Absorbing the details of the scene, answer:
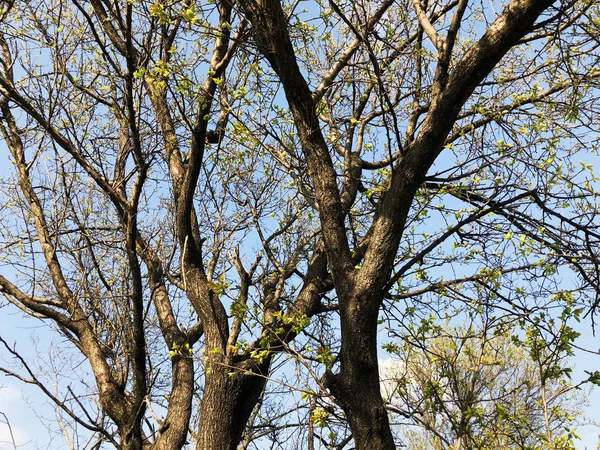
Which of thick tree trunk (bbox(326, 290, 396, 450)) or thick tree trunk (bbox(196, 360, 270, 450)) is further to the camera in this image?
thick tree trunk (bbox(196, 360, 270, 450))

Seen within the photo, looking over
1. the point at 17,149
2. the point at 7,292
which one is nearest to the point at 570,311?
the point at 7,292

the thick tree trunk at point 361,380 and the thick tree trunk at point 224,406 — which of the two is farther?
the thick tree trunk at point 224,406

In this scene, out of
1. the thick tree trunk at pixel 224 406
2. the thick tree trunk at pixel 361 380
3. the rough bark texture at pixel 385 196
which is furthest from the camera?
the thick tree trunk at pixel 224 406

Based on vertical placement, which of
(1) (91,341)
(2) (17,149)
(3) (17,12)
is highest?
(3) (17,12)

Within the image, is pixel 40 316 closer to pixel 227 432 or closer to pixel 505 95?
pixel 227 432

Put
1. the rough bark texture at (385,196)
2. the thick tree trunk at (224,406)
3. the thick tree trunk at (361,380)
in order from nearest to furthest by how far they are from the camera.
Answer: the thick tree trunk at (361,380) < the rough bark texture at (385,196) < the thick tree trunk at (224,406)

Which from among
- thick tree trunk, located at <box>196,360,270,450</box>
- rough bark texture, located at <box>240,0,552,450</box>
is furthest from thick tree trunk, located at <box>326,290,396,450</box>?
thick tree trunk, located at <box>196,360,270,450</box>

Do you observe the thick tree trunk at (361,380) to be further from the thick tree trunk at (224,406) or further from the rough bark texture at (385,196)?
the thick tree trunk at (224,406)

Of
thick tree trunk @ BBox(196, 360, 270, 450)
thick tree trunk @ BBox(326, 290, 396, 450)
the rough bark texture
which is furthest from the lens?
thick tree trunk @ BBox(196, 360, 270, 450)

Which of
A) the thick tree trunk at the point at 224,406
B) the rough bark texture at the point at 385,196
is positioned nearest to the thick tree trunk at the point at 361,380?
the rough bark texture at the point at 385,196

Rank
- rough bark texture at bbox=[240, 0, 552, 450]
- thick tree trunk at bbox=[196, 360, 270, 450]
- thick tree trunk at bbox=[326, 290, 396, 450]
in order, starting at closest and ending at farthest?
thick tree trunk at bbox=[326, 290, 396, 450] → rough bark texture at bbox=[240, 0, 552, 450] → thick tree trunk at bbox=[196, 360, 270, 450]

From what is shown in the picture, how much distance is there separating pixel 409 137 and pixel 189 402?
11.0 feet

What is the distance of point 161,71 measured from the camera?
16.2 ft

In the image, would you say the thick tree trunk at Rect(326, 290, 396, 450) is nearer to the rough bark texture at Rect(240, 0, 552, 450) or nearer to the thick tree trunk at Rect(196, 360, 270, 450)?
the rough bark texture at Rect(240, 0, 552, 450)
